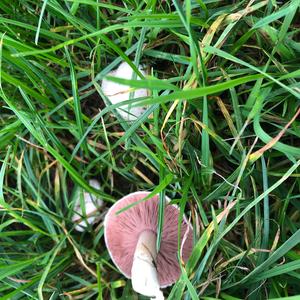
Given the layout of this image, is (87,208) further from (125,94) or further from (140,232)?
(125,94)

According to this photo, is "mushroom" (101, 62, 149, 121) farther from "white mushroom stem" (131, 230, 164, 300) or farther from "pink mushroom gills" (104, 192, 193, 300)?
"white mushroom stem" (131, 230, 164, 300)

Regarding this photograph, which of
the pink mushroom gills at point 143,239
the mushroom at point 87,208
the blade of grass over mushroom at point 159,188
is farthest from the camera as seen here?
the mushroom at point 87,208

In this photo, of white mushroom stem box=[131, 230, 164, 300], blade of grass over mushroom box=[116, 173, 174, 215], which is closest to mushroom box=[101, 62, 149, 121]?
blade of grass over mushroom box=[116, 173, 174, 215]

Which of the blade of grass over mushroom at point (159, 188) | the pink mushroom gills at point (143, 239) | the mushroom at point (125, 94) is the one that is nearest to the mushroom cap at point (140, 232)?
the pink mushroom gills at point (143, 239)

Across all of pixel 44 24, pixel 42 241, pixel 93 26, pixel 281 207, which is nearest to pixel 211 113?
pixel 281 207

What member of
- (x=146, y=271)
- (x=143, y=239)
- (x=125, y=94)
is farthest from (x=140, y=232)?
(x=125, y=94)

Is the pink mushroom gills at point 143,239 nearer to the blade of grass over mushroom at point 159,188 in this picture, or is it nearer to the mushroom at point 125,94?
the blade of grass over mushroom at point 159,188

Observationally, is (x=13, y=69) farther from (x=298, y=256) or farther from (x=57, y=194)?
(x=298, y=256)
